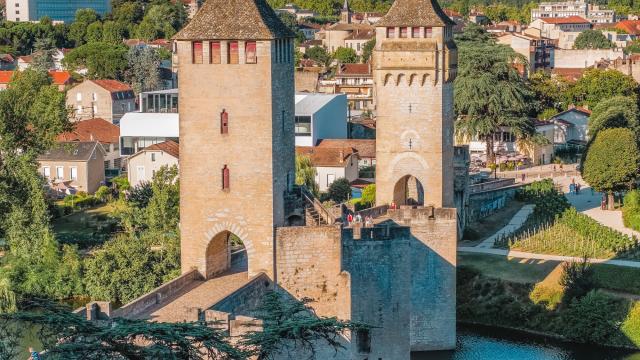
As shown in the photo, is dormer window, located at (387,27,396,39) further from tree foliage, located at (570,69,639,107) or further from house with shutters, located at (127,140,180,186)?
tree foliage, located at (570,69,639,107)

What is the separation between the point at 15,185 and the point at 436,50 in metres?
23.2

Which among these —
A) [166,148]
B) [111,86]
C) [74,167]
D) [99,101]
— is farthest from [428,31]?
[111,86]

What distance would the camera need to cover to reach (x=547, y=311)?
1871 inches

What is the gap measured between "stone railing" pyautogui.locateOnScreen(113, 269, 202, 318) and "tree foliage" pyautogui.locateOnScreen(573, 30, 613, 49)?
449ft

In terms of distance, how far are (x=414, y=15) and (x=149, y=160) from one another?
99.6 feet

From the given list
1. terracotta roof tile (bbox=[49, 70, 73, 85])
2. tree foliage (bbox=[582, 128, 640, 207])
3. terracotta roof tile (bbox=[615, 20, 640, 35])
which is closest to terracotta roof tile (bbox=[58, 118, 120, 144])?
terracotta roof tile (bbox=[49, 70, 73, 85])

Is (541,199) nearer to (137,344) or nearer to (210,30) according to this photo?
(210,30)

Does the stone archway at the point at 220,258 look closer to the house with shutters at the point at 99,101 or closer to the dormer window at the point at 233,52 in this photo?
the dormer window at the point at 233,52

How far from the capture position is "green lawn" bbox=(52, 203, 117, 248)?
195 feet

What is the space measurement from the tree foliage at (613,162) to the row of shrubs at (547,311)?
1710cm

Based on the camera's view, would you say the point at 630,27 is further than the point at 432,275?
Yes

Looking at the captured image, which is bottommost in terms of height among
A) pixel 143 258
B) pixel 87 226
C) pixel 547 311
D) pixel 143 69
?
pixel 547 311

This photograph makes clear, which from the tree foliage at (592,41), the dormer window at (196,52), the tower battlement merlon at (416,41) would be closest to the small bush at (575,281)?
the tower battlement merlon at (416,41)

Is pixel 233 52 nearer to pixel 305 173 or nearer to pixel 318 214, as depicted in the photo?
pixel 318 214
